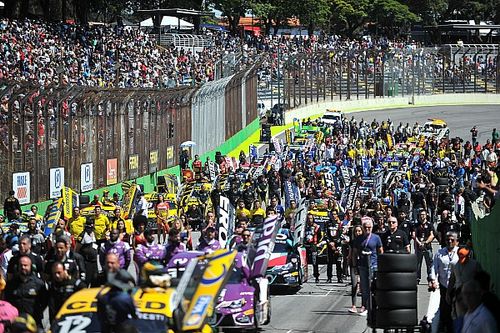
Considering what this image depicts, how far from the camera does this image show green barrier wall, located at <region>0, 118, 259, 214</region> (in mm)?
32344

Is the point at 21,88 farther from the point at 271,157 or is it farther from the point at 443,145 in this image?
the point at 443,145

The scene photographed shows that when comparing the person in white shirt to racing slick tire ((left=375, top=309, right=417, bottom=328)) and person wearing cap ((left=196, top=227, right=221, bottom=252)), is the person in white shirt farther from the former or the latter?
person wearing cap ((left=196, top=227, right=221, bottom=252))

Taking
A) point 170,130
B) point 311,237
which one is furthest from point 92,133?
point 311,237

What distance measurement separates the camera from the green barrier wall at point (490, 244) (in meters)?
14.5

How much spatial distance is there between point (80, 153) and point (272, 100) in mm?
39637

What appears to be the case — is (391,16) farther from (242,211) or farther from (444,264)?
(444,264)

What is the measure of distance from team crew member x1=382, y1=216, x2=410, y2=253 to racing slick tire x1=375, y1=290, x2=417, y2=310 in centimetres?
251

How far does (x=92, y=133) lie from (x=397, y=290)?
22.2m

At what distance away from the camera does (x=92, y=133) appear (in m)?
36.3

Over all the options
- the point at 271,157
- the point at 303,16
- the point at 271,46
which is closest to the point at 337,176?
the point at 271,157

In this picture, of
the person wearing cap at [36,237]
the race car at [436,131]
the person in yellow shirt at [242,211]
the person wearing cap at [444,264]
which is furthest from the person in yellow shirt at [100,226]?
the race car at [436,131]

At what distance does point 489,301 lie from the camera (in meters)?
10.8

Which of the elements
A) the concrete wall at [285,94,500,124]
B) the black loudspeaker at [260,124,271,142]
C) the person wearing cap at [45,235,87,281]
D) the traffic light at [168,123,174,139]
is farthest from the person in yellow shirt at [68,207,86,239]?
the concrete wall at [285,94,500,124]

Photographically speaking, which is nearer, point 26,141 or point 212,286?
point 212,286
